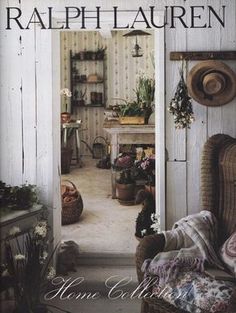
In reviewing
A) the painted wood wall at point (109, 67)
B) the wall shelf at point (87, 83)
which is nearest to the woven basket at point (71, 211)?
the painted wood wall at point (109, 67)

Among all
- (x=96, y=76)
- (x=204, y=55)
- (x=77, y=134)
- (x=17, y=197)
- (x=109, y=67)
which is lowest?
(x=17, y=197)

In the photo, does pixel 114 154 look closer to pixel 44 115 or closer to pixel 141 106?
pixel 141 106

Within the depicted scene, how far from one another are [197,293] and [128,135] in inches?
146

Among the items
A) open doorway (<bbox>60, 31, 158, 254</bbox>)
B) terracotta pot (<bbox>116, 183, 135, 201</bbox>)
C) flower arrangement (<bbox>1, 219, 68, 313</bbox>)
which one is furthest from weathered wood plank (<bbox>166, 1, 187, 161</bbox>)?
open doorway (<bbox>60, 31, 158, 254</bbox>)

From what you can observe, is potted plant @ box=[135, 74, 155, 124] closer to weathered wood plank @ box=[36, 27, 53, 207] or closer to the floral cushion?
weathered wood plank @ box=[36, 27, 53, 207]

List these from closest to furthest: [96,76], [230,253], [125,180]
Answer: [230,253]
[125,180]
[96,76]

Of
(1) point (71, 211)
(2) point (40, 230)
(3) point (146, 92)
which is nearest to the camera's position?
(2) point (40, 230)

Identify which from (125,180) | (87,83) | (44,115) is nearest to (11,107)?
(44,115)

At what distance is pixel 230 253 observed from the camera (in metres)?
2.62

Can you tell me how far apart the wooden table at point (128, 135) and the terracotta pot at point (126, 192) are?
0.25m

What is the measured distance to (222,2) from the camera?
3.08 metres

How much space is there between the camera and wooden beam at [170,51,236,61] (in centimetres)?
314

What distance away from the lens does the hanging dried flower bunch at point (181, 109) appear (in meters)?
3.10

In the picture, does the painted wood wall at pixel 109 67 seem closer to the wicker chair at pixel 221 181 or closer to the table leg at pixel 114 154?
the table leg at pixel 114 154
